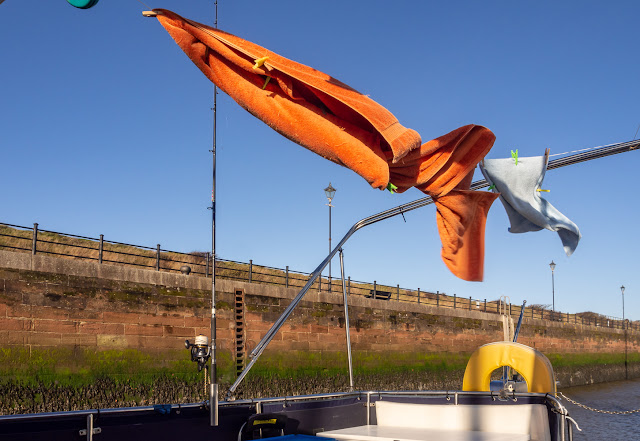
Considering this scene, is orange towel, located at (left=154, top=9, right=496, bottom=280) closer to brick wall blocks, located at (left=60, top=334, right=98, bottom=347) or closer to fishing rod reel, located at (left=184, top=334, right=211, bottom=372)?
fishing rod reel, located at (left=184, top=334, right=211, bottom=372)

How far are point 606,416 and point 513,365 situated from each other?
56.7ft

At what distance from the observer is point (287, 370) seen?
20969 mm

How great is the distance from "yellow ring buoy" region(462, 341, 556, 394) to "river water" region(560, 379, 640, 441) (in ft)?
36.4

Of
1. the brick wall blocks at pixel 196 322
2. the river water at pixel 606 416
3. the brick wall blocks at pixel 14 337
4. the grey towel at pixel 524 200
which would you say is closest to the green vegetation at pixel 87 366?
the brick wall blocks at pixel 14 337

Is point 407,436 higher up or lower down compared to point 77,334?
lower down

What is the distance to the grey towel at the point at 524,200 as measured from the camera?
5617mm

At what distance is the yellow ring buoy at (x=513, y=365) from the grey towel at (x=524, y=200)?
350 centimetres

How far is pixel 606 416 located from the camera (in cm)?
2411

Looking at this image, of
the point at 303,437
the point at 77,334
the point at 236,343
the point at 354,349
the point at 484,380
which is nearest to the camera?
the point at 303,437

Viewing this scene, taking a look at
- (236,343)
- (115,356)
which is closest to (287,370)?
(236,343)

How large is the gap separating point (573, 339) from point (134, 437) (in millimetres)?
43087

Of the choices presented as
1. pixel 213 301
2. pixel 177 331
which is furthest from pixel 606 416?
pixel 213 301

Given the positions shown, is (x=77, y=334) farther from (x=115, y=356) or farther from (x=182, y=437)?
(x=182, y=437)

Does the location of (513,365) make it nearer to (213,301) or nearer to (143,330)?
(213,301)
